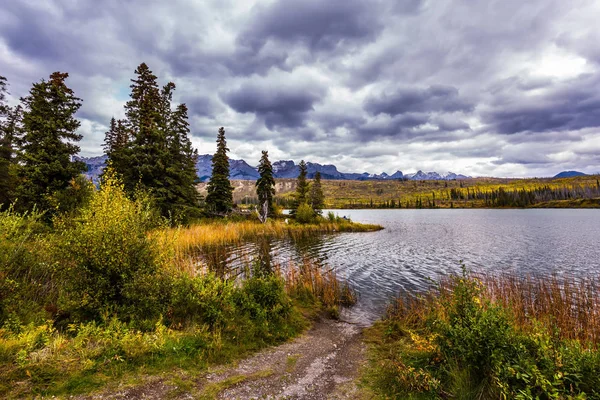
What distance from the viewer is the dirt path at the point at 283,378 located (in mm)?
5527

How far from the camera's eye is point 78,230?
7586 millimetres

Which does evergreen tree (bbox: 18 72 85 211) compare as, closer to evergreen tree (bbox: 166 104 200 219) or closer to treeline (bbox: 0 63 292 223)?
treeline (bbox: 0 63 292 223)

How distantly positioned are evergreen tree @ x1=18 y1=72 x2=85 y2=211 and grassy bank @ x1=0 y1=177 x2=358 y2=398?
50.4ft

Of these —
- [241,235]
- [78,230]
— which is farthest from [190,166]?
[78,230]

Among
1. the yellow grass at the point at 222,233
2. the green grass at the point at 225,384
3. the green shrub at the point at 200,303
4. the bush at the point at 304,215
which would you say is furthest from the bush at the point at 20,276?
the bush at the point at 304,215

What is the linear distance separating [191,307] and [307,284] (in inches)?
264

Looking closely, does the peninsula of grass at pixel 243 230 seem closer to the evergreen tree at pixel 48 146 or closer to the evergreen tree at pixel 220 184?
the evergreen tree at pixel 220 184

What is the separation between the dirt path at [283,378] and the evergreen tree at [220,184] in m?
36.7

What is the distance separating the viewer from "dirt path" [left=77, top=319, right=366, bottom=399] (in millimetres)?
5527

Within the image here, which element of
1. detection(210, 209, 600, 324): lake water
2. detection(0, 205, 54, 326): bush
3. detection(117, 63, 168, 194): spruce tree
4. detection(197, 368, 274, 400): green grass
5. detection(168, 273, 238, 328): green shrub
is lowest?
detection(210, 209, 600, 324): lake water

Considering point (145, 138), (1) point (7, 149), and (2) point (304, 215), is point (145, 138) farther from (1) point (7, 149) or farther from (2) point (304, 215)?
(2) point (304, 215)

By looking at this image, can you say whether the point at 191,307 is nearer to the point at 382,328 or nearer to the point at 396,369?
the point at 396,369

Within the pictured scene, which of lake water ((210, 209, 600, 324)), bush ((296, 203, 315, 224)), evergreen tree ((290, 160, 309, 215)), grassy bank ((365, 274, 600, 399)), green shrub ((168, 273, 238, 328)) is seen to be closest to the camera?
grassy bank ((365, 274, 600, 399))

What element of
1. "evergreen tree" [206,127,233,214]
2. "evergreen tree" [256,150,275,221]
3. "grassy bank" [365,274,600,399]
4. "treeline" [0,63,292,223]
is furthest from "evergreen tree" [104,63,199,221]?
"grassy bank" [365,274,600,399]
